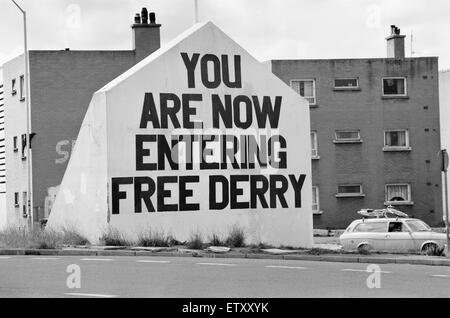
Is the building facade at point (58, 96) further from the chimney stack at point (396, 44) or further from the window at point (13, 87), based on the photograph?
the chimney stack at point (396, 44)

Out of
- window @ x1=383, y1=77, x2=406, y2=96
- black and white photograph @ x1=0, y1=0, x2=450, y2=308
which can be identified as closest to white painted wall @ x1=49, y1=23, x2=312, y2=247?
black and white photograph @ x1=0, y1=0, x2=450, y2=308

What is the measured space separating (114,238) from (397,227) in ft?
28.0

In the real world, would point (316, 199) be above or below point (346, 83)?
below

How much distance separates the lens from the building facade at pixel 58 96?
164ft

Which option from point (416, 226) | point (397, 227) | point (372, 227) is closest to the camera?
point (397, 227)

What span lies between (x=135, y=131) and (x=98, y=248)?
3.99 meters

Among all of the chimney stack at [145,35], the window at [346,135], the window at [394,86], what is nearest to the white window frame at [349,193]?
the window at [346,135]

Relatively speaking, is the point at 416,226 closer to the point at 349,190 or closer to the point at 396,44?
the point at 349,190

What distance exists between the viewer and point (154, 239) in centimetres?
2733

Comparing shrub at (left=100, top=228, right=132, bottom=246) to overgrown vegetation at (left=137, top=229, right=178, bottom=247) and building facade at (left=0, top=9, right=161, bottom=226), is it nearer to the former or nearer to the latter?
overgrown vegetation at (left=137, top=229, right=178, bottom=247)

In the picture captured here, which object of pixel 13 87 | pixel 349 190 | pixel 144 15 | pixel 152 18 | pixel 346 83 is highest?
pixel 144 15

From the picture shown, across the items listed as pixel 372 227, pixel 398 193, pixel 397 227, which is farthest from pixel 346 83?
pixel 397 227

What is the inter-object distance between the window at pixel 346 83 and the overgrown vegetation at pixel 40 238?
79.7 ft
